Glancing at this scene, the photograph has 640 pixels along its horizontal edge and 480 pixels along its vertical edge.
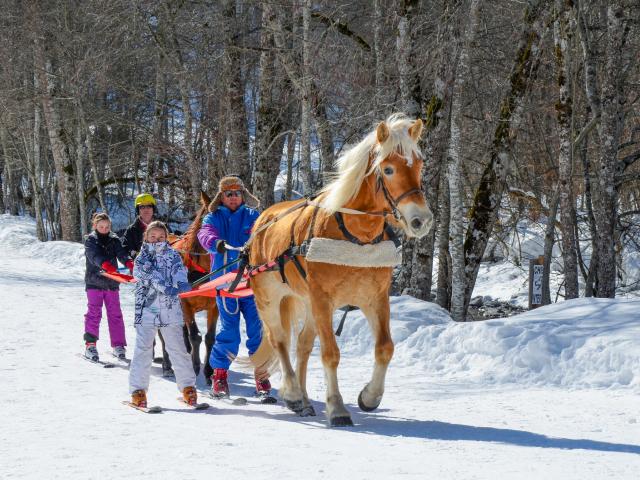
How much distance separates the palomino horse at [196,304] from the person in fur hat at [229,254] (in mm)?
446

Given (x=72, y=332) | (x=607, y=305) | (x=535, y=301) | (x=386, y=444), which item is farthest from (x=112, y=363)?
(x=535, y=301)

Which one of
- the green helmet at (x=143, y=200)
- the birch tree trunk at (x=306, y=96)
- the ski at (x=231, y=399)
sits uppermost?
the birch tree trunk at (x=306, y=96)

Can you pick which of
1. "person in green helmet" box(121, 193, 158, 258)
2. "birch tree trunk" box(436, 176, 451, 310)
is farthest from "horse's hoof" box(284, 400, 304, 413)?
"birch tree trunk" box(436, 176, 451, 310)

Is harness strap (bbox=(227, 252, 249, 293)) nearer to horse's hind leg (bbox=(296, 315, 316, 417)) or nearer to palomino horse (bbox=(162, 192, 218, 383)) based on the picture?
horse's hind leg (bbox=(296, 315, 316, 417))

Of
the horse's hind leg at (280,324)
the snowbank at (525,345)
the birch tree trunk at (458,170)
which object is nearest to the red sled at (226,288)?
the horse's hind leg at (280,324)

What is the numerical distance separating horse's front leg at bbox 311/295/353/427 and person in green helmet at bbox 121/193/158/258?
3.89 metres

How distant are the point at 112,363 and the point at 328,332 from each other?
3.87 m

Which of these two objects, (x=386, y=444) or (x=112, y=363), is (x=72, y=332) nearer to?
(x=112, y=363)

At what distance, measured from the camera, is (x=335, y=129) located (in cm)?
1466

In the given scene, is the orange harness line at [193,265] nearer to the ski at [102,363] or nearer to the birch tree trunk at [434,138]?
the ski at [102,363]

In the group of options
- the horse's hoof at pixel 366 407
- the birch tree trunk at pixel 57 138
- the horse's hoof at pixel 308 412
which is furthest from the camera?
the birch tree trunk at pixel 57 138

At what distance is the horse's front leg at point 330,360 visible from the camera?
5684 millimetres

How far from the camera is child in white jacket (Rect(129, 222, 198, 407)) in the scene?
6594mm

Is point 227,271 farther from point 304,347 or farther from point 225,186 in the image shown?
point 304,347
